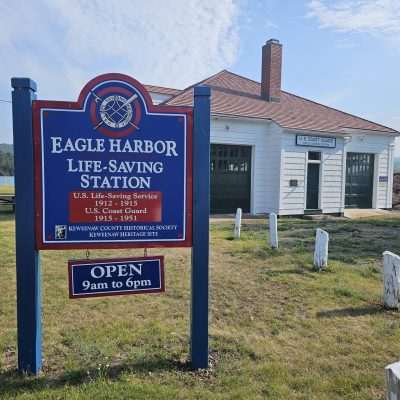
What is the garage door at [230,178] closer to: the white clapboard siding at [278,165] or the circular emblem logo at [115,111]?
the white clapboard siding at [278,165]

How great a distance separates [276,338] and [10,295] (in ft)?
11.2

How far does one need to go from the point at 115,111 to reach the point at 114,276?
1350mm

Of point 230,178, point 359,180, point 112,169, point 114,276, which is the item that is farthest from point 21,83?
point 359,180

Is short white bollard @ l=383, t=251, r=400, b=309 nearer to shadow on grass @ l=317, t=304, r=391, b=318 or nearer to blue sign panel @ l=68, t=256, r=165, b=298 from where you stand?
shadow on grass @ l=317, t=304, r=391, b=318

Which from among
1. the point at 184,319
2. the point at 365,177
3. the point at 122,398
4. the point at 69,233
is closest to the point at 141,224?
the point at 69,233

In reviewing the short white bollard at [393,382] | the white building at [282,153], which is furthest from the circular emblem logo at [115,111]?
the white building at [282,153]

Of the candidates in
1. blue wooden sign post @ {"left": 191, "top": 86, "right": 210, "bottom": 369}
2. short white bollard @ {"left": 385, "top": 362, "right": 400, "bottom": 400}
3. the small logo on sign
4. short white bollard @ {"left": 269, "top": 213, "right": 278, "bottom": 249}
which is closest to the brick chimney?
short white bollard @ {"left": 269, "top": 213, "right": 278, "bottom": 249}

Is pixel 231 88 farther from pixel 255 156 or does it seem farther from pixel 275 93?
pixel 255 156

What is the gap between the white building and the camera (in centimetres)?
1471

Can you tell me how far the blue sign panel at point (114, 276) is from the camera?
3.06 m

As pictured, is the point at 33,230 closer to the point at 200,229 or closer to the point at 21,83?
the point at 21,83

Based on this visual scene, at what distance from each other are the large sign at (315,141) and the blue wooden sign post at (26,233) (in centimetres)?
1324

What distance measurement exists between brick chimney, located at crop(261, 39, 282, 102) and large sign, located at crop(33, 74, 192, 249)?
14901 millimetres

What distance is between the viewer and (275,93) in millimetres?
17484
